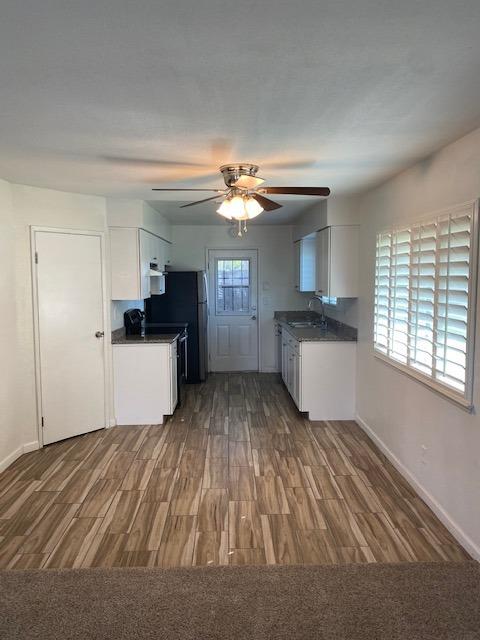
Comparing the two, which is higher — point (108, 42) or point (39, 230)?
point (108, 42)

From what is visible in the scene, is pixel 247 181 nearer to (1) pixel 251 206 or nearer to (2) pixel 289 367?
(1) pixel 251 206

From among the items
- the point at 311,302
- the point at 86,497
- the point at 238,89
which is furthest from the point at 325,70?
the point at 311,302

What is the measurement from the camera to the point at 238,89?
1.82 meters

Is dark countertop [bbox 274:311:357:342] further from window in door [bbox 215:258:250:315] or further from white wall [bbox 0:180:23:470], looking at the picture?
white wall [bbox 0:180:23:470]

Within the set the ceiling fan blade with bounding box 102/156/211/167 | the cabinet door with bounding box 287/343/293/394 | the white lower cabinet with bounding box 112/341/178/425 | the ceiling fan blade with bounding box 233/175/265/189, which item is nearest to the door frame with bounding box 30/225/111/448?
the white lower cabinet with bounding box 112/341/178/425

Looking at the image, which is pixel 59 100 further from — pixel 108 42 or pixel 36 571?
pixel 36 571

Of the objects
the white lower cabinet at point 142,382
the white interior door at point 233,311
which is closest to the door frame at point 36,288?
the white lower cabinet at point 142,382

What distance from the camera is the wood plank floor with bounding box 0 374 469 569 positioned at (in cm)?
242

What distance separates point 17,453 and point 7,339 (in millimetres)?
994

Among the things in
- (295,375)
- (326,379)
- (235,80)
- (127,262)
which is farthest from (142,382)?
(235,80)

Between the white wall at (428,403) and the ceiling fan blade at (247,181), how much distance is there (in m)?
1.15

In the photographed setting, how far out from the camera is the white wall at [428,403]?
7.82 ft

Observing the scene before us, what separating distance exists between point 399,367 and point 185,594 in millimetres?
2191

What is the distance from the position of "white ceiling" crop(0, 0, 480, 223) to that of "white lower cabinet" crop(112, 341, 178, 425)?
2015 millimetres
